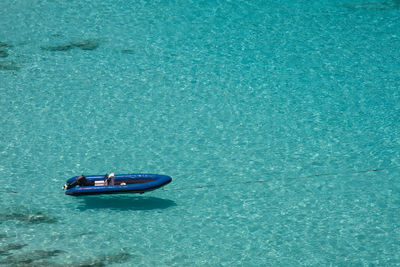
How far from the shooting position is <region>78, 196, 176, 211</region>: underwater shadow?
40.6 ft

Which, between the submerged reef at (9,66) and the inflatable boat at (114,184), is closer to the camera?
the inflatable boat at (114,184)

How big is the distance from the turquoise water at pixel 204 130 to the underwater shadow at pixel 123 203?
41 millimetres

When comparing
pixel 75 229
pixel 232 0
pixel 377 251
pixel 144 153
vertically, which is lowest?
pixel 377 251

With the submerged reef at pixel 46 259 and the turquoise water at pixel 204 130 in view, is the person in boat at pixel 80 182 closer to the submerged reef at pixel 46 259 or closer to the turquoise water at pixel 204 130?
the turquoise water at pixel 204 130

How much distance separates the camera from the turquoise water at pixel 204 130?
448 inches

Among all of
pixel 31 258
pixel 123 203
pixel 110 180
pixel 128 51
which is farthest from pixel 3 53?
pixel 31 258

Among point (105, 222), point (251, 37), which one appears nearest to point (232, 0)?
point (251, 37)

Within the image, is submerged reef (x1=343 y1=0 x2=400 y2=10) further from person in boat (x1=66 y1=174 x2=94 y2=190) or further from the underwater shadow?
person in boat (x1=66 y1=174 x2=94 y2=190)

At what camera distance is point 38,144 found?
1426cm

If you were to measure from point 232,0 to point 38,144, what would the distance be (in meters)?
9.58

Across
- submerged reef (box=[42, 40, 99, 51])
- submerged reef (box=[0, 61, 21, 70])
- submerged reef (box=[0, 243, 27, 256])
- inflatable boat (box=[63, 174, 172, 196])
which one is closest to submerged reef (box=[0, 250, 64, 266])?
submerged reef (box=[0, 243, 27, 256])

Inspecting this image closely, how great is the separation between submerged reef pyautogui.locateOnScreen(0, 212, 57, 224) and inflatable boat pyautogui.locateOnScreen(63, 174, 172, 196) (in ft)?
2.05

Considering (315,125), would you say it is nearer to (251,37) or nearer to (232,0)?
(251,37)

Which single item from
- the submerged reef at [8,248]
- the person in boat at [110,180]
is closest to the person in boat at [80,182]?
the person in boat at [110,180]
